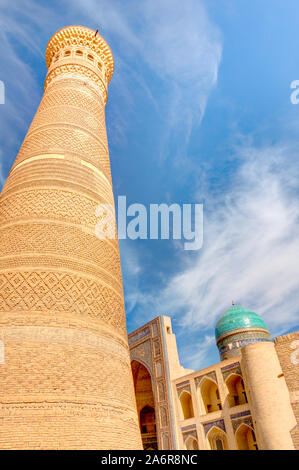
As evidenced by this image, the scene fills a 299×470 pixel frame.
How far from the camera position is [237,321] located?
17.5m

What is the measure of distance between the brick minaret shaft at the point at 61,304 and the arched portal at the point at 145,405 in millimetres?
11240

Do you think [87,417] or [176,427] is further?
[176,427]

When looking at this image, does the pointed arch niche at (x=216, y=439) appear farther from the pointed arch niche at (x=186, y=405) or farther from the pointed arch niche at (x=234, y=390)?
the pointed arch niche at (x=186, y=405)

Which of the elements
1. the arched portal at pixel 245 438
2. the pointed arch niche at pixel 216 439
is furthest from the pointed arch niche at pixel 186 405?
the arched portal at pixel 245 438

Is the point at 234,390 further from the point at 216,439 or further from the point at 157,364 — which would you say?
the point at 157,364

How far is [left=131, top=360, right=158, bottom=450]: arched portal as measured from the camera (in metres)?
14.1

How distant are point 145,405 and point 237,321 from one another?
6247 mm

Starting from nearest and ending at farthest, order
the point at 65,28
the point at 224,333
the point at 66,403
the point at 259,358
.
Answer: the point at 66,403
the point at 65,28
the point at 259,358
the point at 224,333

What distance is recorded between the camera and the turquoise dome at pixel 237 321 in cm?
1731

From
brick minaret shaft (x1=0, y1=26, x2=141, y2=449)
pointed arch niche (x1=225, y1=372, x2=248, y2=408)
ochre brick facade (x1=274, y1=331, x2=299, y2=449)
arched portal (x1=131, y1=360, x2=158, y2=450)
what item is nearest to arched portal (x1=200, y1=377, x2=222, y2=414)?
pointed arch niche (x1=225, y1=372, x2=248, y2=408)

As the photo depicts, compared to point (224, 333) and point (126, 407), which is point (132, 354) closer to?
point (224, 333)

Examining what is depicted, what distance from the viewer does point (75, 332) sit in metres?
3.76
